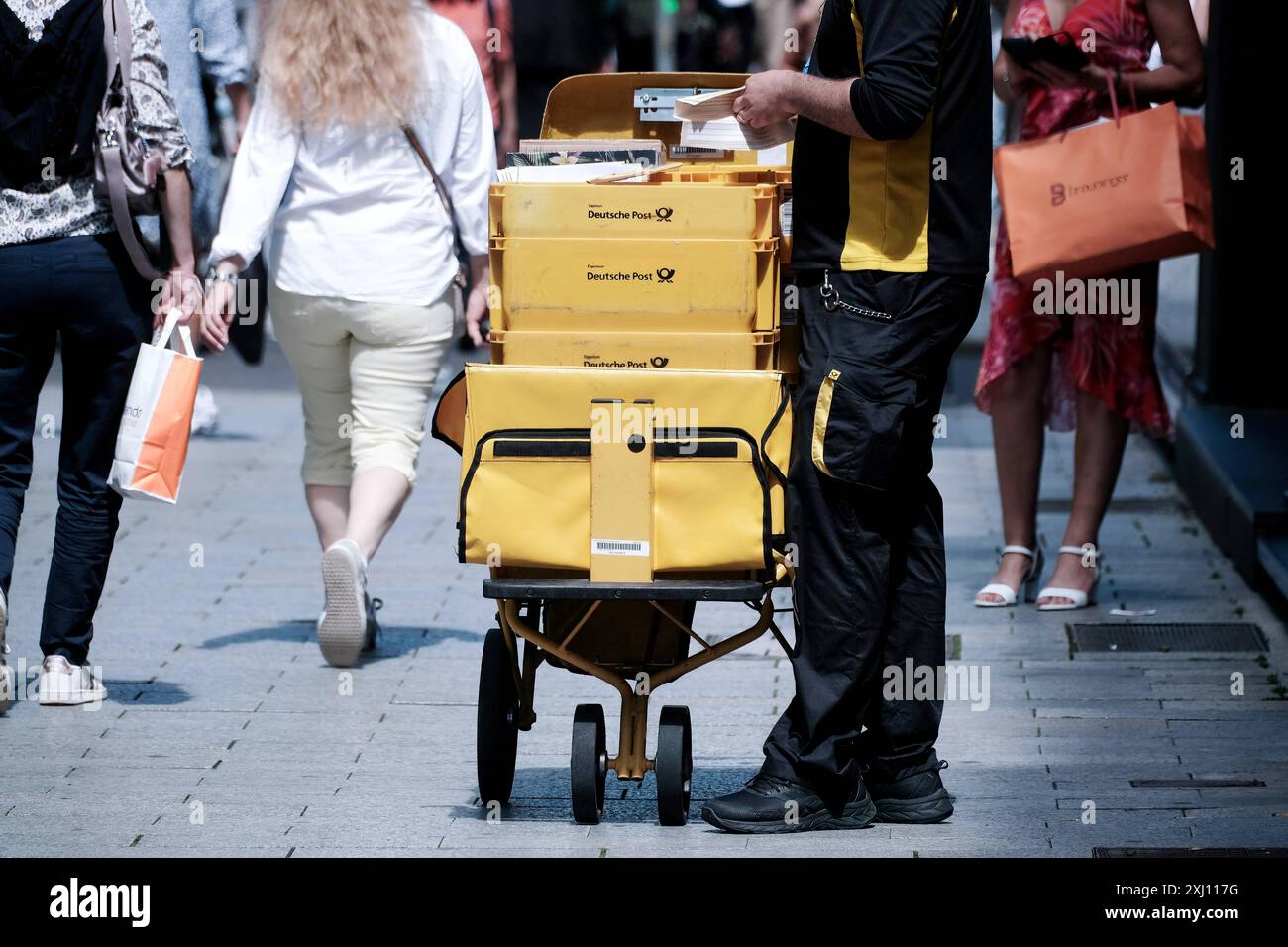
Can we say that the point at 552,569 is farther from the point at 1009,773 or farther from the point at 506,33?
the point at 506,33

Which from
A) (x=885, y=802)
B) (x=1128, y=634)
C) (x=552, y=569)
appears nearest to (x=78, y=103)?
(x=552, y=569)

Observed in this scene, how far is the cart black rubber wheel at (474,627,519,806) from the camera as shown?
4930mm

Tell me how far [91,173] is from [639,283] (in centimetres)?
196

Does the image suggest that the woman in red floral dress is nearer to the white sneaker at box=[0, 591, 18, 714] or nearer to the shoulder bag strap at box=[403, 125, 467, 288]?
the shoulder bag strap at box=[403, 125, 467, 288]

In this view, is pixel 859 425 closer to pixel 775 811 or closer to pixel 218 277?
pixel 775 811

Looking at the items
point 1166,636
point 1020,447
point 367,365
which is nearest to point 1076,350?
→ point 1020,447

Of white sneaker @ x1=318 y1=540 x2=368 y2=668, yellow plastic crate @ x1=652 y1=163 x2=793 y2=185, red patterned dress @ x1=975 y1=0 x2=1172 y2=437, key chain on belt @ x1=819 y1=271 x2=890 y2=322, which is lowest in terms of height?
white sneaker @ x1=318 y1=540 x2=368 y2=668

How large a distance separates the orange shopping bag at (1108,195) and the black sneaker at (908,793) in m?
2.29

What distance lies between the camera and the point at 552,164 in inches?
195

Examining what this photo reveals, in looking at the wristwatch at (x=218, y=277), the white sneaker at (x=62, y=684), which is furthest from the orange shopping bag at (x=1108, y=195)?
the white sneaker at (x=62, y=684)

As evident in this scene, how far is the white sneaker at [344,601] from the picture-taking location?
6.29 meters

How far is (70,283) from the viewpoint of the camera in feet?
19.3

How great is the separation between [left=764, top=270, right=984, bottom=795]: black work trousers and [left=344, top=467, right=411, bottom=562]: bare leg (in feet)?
6.53

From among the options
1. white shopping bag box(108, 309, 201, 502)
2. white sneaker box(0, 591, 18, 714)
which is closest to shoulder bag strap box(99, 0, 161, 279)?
white shopping bag box(108, 309, 201, 502)
